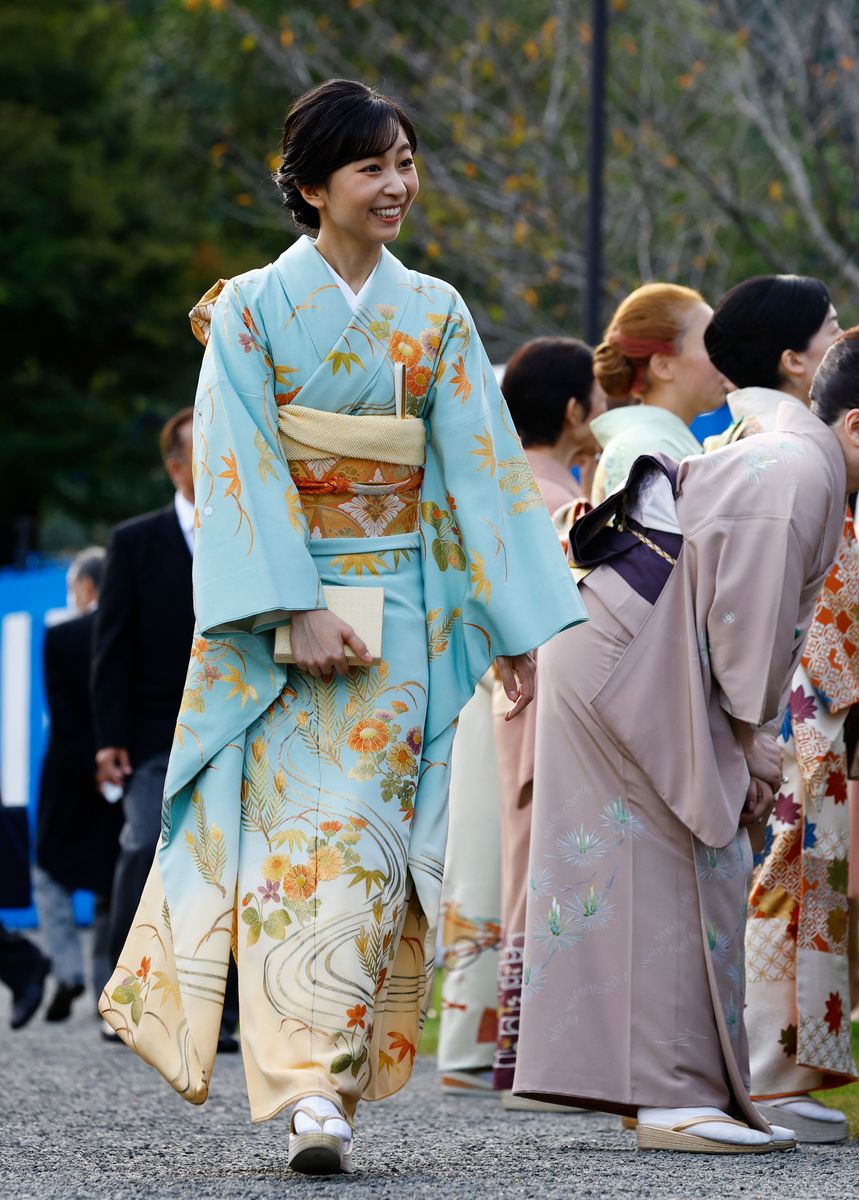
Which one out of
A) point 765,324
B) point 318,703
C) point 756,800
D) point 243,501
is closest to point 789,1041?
point 756,800

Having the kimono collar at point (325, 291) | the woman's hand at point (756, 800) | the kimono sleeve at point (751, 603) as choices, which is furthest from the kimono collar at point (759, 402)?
the kimono collar at point (325, 291)

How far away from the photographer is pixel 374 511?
12.5ft

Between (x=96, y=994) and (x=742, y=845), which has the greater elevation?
(x=742, y=845)

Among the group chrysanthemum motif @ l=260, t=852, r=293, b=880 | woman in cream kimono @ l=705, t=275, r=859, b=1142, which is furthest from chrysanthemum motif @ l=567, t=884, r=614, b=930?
chrysanthemum motif @ l=260, t=852, r=293, b=880

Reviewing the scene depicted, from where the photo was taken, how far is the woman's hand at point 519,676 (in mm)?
3912

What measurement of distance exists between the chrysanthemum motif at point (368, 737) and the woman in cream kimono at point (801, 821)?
1139mm

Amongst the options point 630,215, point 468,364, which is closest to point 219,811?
point 468,364

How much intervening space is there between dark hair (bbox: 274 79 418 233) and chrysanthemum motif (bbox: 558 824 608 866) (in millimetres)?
1478

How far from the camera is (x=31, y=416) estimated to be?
83.9ft

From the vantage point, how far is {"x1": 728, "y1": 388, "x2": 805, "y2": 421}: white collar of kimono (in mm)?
4281

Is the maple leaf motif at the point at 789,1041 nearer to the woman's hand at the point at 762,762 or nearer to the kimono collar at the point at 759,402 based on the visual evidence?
the woman's hand at the point at 762,762

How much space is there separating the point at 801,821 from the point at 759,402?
3.24 ft

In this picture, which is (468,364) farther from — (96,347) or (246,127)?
(96,347)

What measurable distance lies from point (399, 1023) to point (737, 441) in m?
1.45
